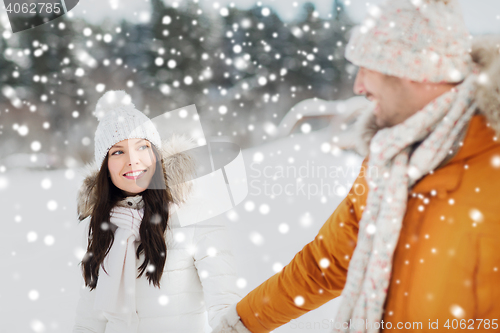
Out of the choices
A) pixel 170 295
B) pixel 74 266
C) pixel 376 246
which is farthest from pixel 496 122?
pixel 74 266

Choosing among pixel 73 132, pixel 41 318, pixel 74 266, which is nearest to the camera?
pixel 41 318

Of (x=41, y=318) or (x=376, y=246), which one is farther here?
(x=41, y=318)

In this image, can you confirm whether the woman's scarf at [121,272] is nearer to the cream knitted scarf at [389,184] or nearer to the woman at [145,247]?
the woman at [145,247]

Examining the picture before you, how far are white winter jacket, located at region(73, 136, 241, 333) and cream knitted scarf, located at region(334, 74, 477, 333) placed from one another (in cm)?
43

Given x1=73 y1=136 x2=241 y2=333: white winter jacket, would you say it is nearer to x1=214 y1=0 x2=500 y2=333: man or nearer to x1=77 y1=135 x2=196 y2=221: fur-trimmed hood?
x1=77 y1=135 x2=196 y2=221: fur-trimmed hood

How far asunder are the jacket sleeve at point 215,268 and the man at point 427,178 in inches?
16.8

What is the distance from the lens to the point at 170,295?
45.4 inches

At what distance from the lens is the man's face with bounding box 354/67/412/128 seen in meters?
0.74

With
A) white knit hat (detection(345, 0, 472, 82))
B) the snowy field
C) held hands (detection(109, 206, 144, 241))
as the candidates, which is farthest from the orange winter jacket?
the snowy field

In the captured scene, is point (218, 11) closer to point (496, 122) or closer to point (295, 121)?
point (295, 121)

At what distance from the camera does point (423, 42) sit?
69 cm

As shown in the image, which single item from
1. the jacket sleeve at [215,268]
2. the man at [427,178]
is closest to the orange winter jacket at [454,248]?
the man at [427,178]

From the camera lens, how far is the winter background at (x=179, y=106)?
1.91 meters

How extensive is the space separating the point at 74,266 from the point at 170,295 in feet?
3.73
